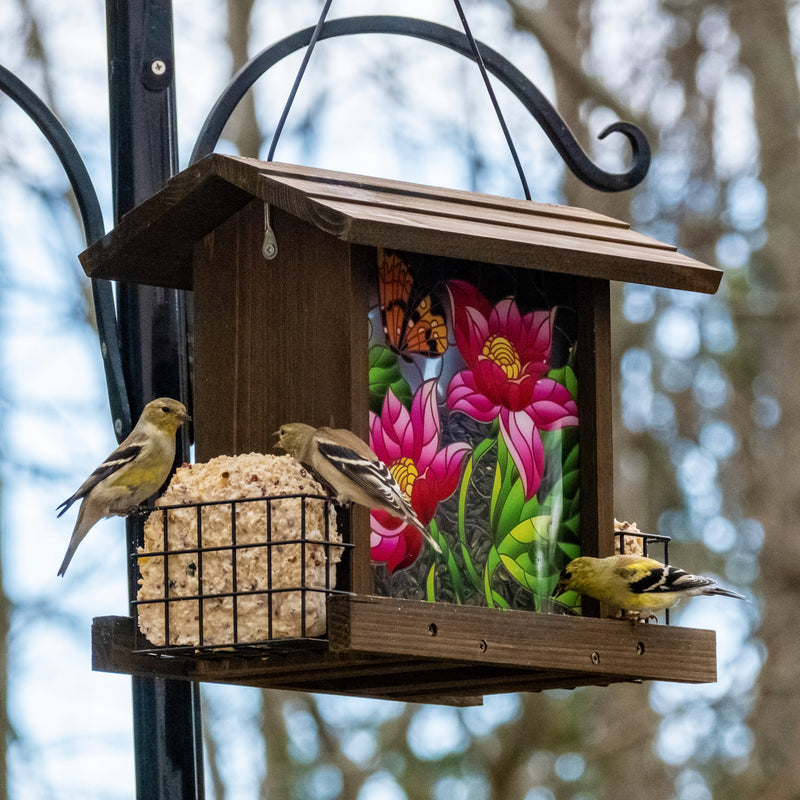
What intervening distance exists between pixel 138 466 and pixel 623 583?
1.35m

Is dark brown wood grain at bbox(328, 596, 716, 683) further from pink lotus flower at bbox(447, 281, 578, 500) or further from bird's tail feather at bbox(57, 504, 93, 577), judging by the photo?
bird's tail feather at bbox(57, 504, 93, 577)

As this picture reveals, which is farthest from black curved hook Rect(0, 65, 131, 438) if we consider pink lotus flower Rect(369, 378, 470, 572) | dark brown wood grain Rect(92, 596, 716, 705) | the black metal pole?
pink lotus flower Rect(369, 378, 470, 572)

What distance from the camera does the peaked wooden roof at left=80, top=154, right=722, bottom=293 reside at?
4105 millimetres

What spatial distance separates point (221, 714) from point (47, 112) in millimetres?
6926

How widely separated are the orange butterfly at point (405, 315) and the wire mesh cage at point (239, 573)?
556 mm

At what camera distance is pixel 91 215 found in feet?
15.7

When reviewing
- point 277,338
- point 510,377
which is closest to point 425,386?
point 510,377

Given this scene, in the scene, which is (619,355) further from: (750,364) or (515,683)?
(515,683)

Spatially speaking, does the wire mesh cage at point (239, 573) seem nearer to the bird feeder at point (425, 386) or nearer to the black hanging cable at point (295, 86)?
the bird feeder at point (425, 386)

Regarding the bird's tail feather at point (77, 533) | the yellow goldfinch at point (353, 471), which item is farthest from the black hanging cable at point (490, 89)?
the bird's tail feather at point (77, 533)

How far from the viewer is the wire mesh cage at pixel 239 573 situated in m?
3.96

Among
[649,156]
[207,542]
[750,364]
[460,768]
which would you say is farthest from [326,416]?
[750,364]

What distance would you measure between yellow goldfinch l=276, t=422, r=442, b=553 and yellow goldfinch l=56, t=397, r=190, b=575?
484 millimetres

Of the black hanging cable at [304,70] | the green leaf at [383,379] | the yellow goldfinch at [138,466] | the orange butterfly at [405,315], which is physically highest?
the black hanging cable at [304,70]
